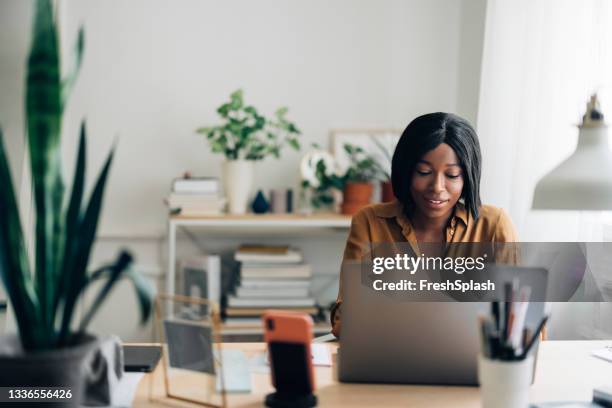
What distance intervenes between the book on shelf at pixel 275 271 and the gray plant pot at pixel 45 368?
1.88 m

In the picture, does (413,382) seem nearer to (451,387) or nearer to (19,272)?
(451,387)

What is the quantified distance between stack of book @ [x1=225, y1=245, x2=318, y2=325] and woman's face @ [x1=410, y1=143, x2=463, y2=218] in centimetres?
112

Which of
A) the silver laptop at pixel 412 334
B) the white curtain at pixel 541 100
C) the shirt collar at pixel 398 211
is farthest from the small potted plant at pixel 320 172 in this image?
the silver laptop at pixel 412 334

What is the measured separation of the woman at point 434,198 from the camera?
1779 millimetres

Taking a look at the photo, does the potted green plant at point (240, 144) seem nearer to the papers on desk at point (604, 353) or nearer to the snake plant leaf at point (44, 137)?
the papers on desk at point (604, 353)

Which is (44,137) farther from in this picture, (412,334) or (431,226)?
(431,226)

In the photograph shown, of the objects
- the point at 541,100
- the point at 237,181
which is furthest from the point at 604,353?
the point at 237,181

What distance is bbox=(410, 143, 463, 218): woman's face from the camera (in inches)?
69.9

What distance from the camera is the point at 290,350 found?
1062 millimetres

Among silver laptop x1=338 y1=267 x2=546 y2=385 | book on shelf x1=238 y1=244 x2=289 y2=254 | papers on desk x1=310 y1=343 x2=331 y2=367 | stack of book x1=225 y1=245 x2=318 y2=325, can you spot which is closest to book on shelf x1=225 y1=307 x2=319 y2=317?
stack of book x1=225 y1=245 x2=318 y2=325

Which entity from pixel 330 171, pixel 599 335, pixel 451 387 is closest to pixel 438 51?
pixel 330 171

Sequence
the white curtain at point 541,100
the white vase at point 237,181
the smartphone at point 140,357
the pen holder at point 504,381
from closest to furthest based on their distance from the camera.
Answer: the pen holder at point 504,381 < the smartphone at point 140,357 < the white curtain at point 541,100 < the white vase at point 237,181

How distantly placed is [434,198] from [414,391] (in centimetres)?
71

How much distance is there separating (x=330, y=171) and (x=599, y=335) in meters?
1.25
